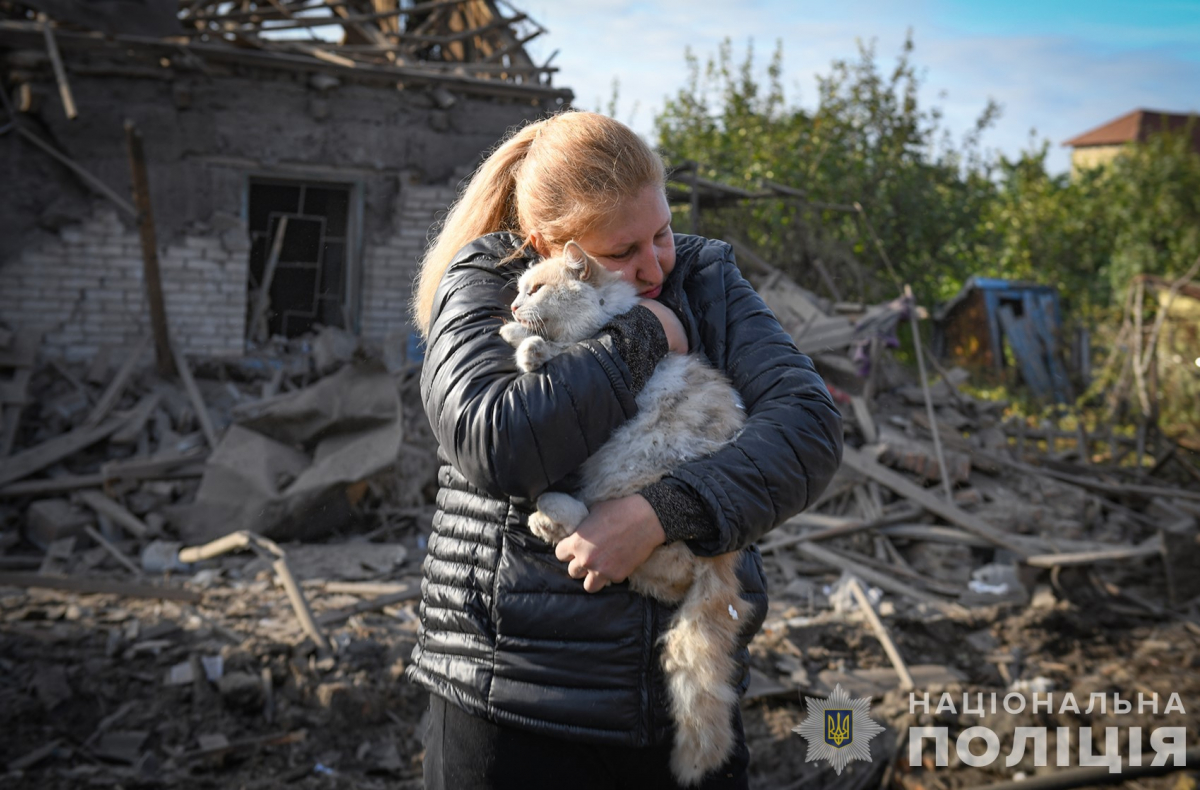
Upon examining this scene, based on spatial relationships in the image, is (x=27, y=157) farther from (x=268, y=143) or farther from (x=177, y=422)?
(x=177, y=422)

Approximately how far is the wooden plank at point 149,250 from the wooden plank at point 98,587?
3.33 metres

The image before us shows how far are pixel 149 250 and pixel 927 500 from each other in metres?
7.67

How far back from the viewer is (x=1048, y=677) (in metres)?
5.32

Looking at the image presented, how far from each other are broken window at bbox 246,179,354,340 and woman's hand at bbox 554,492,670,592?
8778 mm

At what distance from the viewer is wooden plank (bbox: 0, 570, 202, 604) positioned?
5.76 meters

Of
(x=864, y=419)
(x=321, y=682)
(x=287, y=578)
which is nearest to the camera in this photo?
(x=321, y=682)

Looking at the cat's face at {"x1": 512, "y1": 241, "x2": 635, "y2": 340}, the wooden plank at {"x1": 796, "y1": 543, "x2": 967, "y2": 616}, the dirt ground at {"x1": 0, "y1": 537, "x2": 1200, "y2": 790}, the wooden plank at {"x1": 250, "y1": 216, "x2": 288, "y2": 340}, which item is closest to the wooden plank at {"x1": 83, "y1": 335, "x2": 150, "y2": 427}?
the wooden plank at {"x1": 250, "y1": 216, "x2": 288, "y2": 340}

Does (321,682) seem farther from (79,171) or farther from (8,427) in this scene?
(79,171)

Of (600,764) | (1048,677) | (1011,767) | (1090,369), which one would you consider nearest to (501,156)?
(600,764)

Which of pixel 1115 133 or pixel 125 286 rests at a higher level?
pixel 1115 133

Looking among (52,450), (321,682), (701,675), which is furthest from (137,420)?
(701,675)

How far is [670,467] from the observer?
5.92 ft

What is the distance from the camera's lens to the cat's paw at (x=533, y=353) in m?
1.73

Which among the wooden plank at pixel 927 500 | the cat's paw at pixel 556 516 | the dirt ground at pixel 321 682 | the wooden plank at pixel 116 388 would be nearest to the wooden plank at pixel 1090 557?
the dirt ground at pixel 321 682
